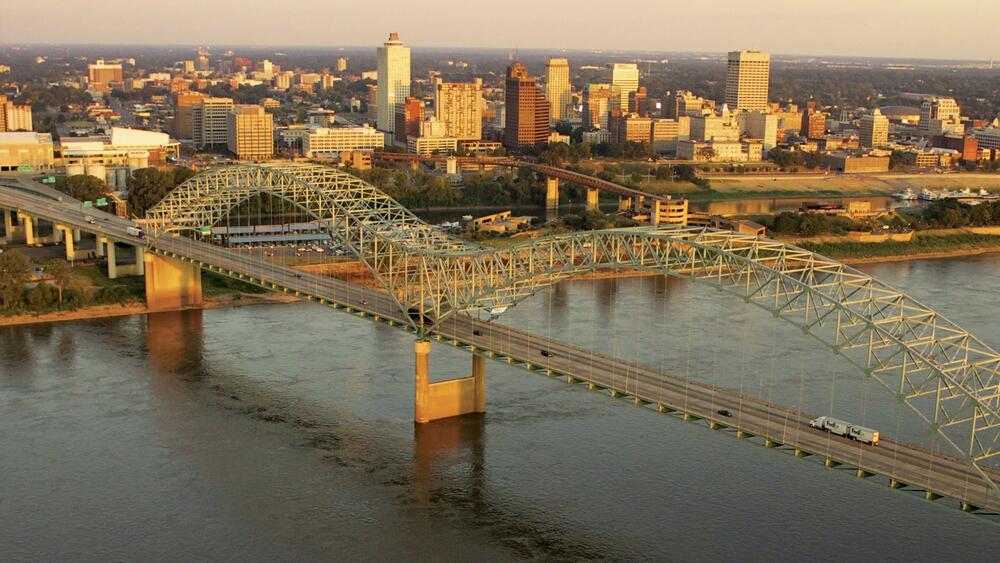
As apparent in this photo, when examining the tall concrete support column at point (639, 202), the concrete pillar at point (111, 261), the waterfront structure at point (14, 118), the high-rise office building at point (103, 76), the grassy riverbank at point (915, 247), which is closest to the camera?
the concrete pillar at point (111, 261)

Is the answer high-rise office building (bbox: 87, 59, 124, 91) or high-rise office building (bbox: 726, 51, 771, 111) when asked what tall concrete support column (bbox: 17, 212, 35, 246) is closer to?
high-rise office building (bbox: 726, 51, 771, 111)

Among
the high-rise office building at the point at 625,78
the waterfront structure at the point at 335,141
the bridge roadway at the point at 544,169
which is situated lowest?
the bridge roadway at the point at 544,169

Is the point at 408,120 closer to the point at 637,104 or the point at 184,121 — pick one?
the point at 184,121

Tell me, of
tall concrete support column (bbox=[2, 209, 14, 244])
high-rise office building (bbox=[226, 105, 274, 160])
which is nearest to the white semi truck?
tall concrete support column (bbox=[2, 209, 14, 244])

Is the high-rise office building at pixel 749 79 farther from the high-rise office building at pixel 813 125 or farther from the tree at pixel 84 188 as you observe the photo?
the tree at pixel 84 188

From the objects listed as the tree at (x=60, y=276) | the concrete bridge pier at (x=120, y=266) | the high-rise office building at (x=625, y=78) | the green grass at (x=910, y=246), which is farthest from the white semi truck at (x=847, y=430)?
the high-rise office building at (x=625, y=78)

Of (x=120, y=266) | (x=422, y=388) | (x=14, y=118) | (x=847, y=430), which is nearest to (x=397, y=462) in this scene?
(x=422, y=388)
